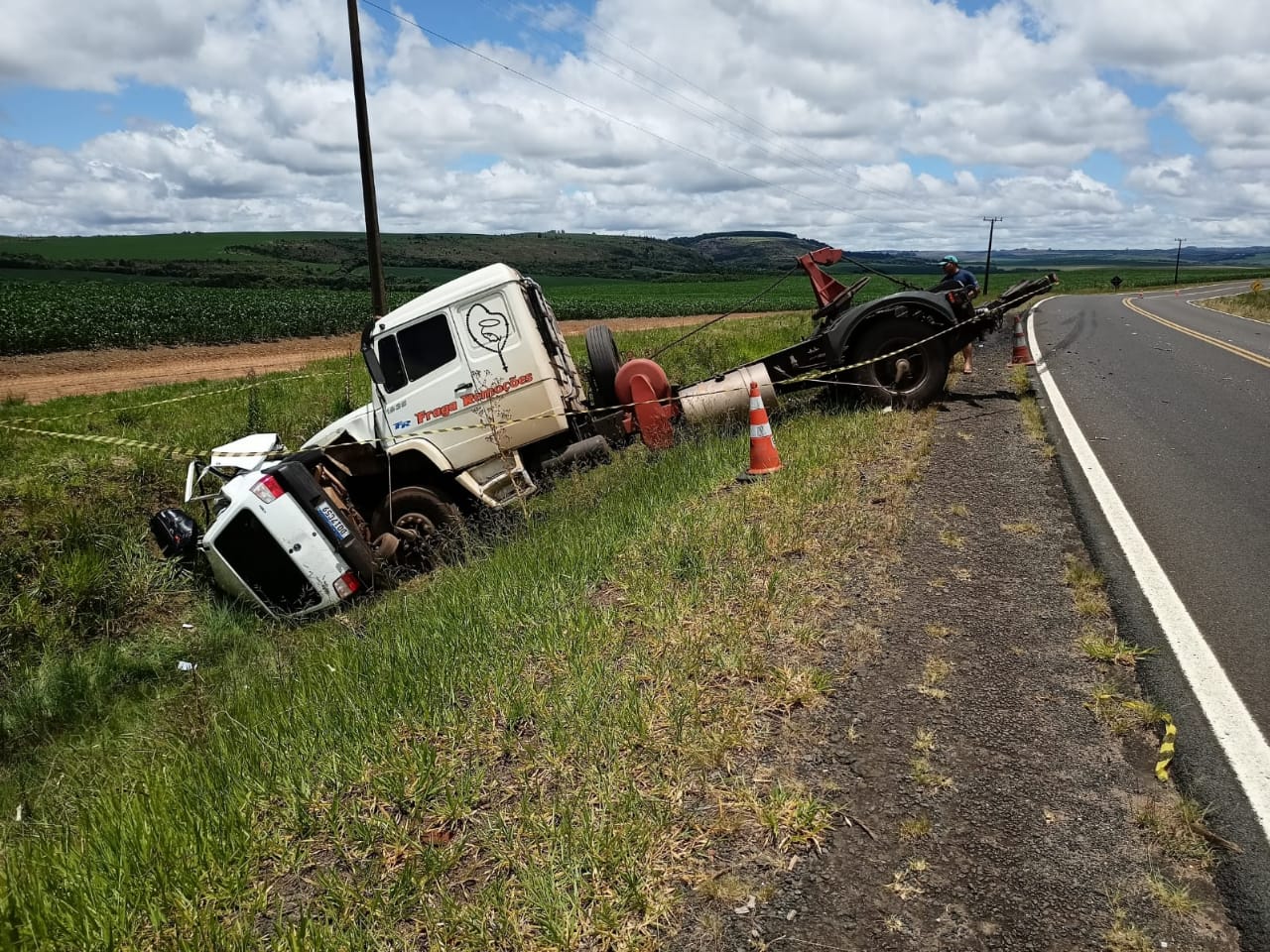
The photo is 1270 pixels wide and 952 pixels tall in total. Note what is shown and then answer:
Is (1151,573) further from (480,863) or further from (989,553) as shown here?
(480,863)

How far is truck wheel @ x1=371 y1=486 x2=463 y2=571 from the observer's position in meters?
8.54

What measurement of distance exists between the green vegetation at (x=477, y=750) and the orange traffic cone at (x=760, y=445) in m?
0.19

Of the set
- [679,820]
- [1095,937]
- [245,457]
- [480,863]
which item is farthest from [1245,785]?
[245,457]

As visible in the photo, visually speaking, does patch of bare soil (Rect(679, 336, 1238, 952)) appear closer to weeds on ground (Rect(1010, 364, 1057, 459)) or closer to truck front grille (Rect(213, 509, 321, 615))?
weeds on ground (Rect(1010, 364, 1057, 459))

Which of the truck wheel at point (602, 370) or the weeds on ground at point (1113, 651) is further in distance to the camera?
the truck wheel at point (602, 370)

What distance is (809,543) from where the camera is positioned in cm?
502

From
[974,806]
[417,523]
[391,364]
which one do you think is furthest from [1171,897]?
[391,364]

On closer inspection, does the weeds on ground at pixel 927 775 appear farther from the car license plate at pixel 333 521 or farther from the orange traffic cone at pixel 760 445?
the car license plate at pixel 333 521

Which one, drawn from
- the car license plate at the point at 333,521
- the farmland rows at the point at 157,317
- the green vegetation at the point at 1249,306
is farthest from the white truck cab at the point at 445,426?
the green vegetation at the point at 1249,306

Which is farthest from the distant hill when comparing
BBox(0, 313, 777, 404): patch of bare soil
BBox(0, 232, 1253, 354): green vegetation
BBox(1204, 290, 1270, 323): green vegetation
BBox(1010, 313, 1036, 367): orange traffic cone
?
BBox(1010, 313, 1036, 367): orange traffic cone

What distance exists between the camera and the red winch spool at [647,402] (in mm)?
9391

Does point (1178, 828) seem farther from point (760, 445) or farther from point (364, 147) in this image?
point (364, 147)

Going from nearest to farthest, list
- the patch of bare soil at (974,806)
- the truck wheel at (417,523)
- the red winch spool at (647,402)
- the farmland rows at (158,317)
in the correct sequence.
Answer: the patch of bare soil at (974,806) < the truck wheel at (417,523) < the red winch spool at (647,402) < the farmland rows at (158,317)

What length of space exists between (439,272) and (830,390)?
88.8 m
